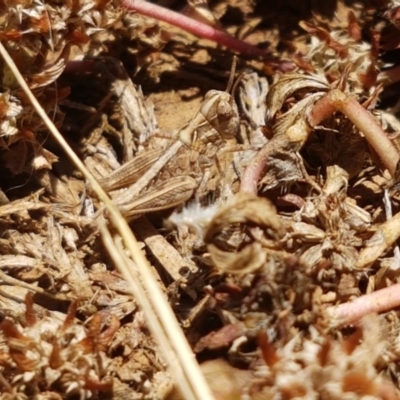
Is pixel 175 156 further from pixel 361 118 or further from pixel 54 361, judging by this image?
pixel 54 361

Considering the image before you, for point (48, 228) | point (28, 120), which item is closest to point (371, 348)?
point (48, 228)

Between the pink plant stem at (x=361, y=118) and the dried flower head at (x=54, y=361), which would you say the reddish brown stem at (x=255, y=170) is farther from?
the dried flower head at (x=54, y=361)

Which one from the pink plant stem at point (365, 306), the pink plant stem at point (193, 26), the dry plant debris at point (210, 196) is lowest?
the pink plant stem at point (365, 306)

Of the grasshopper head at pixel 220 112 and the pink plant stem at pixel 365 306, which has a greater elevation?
the grasshopper head at pixel 220 112

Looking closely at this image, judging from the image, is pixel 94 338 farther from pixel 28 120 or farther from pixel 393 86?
pixel 393 86

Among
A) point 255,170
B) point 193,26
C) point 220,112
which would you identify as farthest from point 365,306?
point 193,26

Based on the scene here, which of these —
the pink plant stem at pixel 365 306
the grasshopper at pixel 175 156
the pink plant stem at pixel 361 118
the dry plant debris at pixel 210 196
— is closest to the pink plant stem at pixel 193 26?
the dry plant debris at pixel 210 196

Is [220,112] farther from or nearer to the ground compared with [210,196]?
farther from the ground
